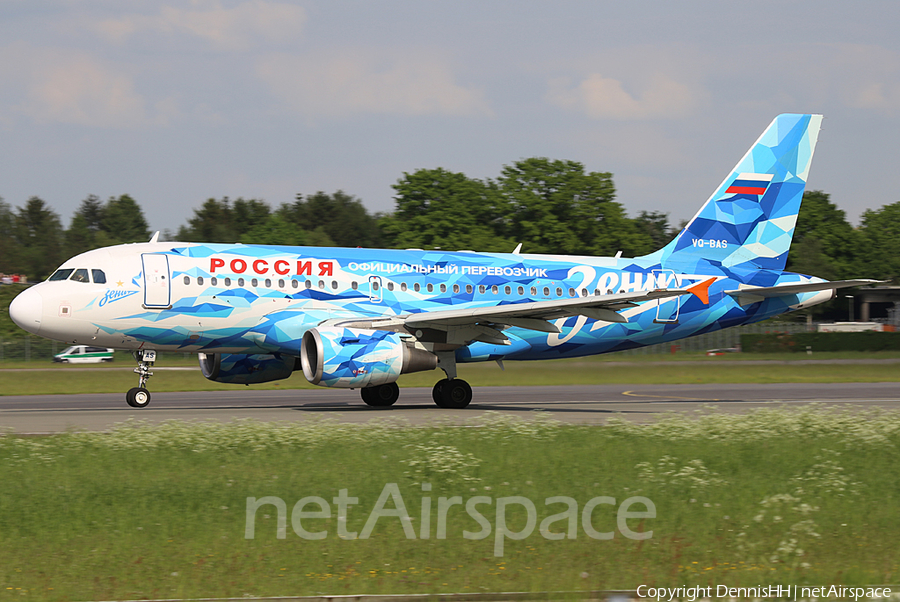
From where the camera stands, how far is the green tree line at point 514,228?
81.1 meters

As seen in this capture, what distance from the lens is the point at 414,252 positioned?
78.6 ft

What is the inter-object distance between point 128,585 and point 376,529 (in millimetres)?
2261

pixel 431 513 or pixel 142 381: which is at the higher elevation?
pixel 142 381

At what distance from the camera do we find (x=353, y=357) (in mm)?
20344

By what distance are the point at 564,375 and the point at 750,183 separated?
788 cm

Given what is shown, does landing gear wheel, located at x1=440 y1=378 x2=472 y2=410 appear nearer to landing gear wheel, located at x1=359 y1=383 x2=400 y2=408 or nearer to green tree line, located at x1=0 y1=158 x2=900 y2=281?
landing gear wheel, located at x1=359 y1=383 x2=400 y2=408

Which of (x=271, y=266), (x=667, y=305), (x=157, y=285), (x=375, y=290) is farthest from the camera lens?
(x=667, y=305)

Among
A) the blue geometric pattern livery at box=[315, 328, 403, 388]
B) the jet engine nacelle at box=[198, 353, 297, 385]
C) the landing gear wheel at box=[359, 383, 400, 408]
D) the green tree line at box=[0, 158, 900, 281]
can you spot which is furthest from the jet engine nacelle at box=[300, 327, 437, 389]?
the green tree line at box=[0, 158, 900, 281]

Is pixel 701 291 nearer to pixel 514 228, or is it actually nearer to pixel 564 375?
pixel 564 375

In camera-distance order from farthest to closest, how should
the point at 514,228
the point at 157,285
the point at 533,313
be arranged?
1. the point at 514,228
2. the point at 533,313
3. the point at 157,285

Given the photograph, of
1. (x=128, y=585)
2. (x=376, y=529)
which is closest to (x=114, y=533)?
(x=128, y=585)

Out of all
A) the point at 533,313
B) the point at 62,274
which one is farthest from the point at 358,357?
the point at 62,274

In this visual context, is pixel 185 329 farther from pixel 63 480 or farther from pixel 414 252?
pixel 63 480

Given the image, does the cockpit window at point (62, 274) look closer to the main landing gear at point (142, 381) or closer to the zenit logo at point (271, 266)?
the main landing gear at point (142, 381)
